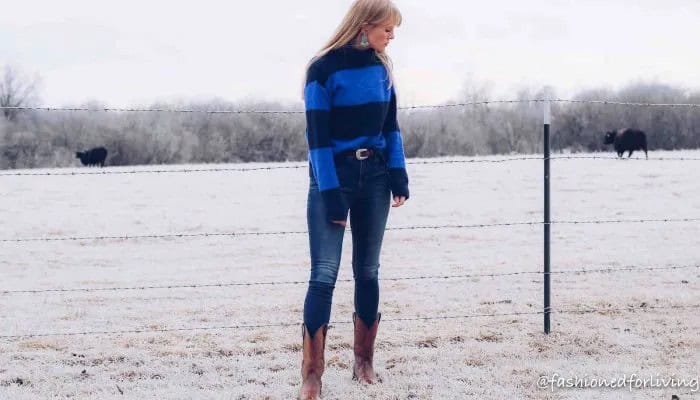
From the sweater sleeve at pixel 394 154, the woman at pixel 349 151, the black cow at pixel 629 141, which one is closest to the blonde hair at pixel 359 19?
the woman at pixel 349 151

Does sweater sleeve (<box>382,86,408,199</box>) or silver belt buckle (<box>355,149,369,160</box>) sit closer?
silver belt buckle (<box>355,149,369,160</box>)

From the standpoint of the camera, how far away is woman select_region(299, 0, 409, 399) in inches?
125

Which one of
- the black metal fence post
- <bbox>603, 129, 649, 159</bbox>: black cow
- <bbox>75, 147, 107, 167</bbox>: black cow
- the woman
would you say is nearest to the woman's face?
the woman

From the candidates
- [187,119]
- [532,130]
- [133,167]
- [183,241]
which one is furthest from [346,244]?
[532,130]

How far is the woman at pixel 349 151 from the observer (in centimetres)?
319

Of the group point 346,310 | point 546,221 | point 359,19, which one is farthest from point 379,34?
point 346,310

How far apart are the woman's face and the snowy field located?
1554 mm

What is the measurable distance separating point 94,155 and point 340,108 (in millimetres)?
20652

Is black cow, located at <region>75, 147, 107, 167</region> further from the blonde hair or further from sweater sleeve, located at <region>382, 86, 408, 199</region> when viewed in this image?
the blonde hair

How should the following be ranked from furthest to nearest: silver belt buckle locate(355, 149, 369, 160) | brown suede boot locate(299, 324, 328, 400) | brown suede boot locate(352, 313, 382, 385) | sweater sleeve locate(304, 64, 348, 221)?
brown suede boot locate(352, 313, 382, 385), brown suede boot locate(299, 324, 328, 400), silver belt buckle locate(355, 149, 369, 160), sweater sleeve locate(304, 64, 348, 221)

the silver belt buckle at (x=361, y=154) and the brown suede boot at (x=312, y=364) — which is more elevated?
the silver belt buckle at (x=361, y=154)

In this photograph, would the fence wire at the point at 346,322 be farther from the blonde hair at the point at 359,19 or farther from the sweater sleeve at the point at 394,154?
the blonde hair at the point at 359,19

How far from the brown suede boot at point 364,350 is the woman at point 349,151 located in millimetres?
283

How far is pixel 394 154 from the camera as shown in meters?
3.44
